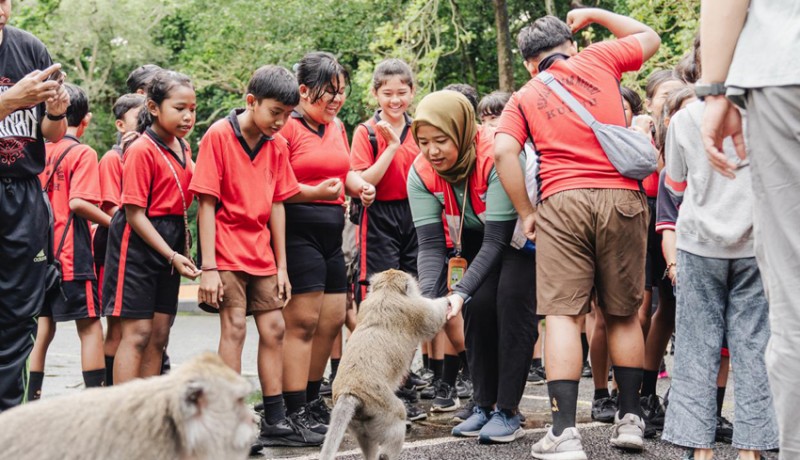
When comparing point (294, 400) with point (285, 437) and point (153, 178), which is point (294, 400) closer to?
point (285, 437)

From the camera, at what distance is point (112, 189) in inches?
239

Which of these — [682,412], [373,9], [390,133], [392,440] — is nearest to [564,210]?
[682,412]

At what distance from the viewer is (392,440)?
4.09 m

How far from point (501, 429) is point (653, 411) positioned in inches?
44.3

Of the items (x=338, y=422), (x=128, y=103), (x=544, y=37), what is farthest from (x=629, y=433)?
(x=128, y=103)

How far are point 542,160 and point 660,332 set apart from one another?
1.55 m

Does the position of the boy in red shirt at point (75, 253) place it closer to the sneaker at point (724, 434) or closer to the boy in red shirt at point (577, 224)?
the boy in red shirt at point (577, 224)

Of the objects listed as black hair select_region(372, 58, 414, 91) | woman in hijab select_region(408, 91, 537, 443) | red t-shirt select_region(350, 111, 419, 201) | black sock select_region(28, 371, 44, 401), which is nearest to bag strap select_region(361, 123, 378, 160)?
red t-shirt select_region(350, 111, 419, 201)

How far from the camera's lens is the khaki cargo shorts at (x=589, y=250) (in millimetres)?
4469

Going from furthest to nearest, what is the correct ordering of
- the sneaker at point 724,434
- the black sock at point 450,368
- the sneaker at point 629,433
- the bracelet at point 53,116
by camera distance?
the black sock at point 450,368, the sneaker at point 724,434, the sneaker at point 629,433, the bracelet at point 53,116

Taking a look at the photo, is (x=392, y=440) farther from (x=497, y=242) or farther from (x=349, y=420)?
(x=497, y=242)

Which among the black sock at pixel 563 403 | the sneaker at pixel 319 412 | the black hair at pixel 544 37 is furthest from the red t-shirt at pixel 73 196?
the black sock at pixel 563 403

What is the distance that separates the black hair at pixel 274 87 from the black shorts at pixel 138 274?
884 millimetres

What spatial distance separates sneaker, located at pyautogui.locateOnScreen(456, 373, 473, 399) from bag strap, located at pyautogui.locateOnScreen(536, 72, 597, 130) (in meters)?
2.73
